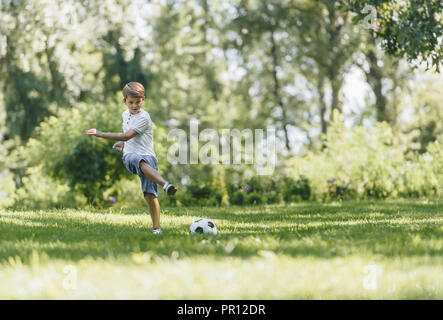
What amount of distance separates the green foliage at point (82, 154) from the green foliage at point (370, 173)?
17.4 ft

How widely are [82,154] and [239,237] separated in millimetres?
9406

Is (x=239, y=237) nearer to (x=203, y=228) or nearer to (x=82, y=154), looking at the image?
(x=203, y=228)

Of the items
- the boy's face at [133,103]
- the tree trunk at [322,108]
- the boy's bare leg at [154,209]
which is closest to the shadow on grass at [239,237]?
the boy's bare leg at [154,209]

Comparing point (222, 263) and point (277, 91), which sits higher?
point (277, 91)

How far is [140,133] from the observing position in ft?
20.1

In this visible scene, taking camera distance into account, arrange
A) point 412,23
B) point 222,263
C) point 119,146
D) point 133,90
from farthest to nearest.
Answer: point 412,23
point 119,146
point 133,90
point 222,263

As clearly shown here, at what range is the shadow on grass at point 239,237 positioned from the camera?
4582 millimetres

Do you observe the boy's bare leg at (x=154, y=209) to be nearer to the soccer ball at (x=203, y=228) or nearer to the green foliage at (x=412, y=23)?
the soccer ball at (x=203, y=228)

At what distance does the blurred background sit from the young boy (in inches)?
230

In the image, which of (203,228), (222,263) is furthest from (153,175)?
(222,263)

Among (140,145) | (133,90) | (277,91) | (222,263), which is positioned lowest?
(222,263)

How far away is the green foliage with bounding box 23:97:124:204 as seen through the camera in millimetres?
14172

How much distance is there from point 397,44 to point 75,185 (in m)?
8.96
